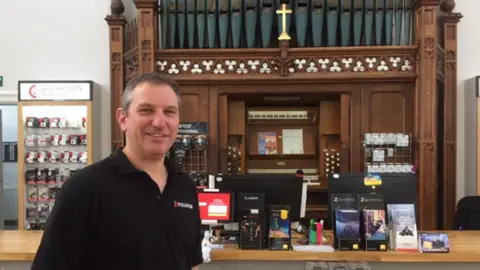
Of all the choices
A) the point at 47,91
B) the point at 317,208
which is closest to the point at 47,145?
the point at 47,91

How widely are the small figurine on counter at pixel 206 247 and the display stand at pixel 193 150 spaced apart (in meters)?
2.19

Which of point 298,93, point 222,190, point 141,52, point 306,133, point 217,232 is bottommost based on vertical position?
point 217,232

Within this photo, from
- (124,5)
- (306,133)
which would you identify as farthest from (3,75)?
(306,133)

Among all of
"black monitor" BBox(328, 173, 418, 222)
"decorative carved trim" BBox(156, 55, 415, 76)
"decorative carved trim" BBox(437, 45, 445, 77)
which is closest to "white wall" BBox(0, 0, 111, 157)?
"decorative carved trim" BBox(156, 55, 415, 76)

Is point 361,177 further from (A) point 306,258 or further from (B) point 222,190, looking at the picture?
(B) point 222,190

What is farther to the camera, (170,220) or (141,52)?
(141,52)

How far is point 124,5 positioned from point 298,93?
2508 millimetres

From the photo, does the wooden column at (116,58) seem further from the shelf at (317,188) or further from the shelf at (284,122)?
the shelf at (317,188)

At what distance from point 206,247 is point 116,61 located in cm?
353

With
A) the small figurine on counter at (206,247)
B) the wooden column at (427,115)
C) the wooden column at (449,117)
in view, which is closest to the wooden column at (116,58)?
the small figurine on counter at (206,247)

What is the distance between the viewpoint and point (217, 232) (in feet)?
9.68

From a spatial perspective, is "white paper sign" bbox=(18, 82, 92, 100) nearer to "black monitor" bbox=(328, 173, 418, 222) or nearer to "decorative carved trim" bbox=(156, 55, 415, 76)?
"decorative carved trim" bbox=(156, 55, 415, 76)

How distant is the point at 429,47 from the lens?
14.7 ft

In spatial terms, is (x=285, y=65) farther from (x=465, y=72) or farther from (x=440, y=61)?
(x=465, y=72)
